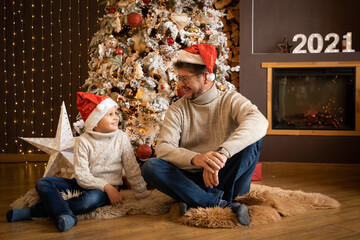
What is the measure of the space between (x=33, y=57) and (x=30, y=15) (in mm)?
495

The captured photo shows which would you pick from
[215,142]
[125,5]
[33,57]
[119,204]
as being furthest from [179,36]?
[33,57]

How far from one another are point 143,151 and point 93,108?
2.59 ft

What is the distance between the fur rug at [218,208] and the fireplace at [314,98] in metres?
1.64

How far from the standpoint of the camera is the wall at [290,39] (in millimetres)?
3756

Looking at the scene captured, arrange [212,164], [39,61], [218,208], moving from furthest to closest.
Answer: [39,61] < [218,208] < [212,164]

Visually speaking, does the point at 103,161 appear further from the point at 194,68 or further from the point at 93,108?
the point at 194,68

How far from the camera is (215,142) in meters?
2.05

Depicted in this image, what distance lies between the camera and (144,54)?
315cm

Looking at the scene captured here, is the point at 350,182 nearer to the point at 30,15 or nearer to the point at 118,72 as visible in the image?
the point at 118,72

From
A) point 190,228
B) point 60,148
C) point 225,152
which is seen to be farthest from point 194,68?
point 60,148

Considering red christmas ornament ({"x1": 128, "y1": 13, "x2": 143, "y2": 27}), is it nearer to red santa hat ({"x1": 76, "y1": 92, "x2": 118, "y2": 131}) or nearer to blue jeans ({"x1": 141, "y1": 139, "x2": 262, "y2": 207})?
red santa hat ({"x1": 76, "y1": 92, "x2": 118, "y2": 131})

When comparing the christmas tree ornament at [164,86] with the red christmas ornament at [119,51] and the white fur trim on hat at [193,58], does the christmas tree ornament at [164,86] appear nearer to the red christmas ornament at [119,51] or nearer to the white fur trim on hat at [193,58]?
the red christmas ornament at [119,51]

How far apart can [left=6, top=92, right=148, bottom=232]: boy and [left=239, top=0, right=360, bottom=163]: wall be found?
199 centimetres

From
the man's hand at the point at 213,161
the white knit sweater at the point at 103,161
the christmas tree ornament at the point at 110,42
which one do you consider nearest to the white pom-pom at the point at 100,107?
the white knit sweater at the point at 103,161
